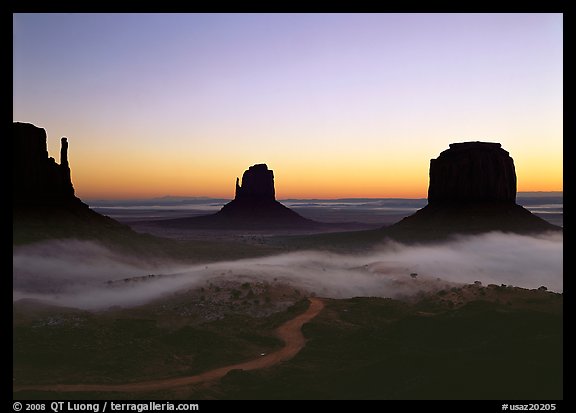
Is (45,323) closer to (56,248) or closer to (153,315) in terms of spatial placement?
(153,315)

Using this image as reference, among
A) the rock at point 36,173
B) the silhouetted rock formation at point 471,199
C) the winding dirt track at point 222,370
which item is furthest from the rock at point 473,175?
the rock at point 36,173

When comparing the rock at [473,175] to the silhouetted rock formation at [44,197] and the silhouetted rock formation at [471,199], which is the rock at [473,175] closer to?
the silhouetted rock formation at [471,199]

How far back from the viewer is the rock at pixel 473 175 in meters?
154

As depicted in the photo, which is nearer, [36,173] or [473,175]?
[36,173]

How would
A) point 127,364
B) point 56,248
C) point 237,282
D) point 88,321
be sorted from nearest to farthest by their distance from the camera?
point 127,364, point 88,321, point 237,282, point 56,248

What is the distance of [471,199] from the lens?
508ft

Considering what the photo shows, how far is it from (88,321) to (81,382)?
14.4 metres

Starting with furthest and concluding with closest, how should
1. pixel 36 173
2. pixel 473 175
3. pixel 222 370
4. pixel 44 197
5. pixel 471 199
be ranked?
pixel 473 175 < pixel 471 199 < pixel 36 173 < pixel 44 197 < pixel 222 370

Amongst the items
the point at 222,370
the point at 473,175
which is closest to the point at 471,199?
the point at 473,175

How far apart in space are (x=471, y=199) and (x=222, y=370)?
139 meters

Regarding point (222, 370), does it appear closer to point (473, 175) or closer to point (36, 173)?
point (36, 173)

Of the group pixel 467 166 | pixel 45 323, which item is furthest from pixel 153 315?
pixel 467 166
